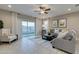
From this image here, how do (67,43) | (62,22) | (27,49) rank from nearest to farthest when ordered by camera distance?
(67,43) < (27,49) < (62,22)

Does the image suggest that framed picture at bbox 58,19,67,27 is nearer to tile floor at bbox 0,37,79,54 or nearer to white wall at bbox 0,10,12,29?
tile floor at bbox 0,37,79,54

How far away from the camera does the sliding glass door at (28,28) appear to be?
863 centimetres

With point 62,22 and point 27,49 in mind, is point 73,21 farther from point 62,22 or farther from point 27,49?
point 27,49

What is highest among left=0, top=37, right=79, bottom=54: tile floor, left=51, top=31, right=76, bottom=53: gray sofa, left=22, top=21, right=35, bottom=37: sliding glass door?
left=22, top=21, right=35, bottom=37: sliding glass door

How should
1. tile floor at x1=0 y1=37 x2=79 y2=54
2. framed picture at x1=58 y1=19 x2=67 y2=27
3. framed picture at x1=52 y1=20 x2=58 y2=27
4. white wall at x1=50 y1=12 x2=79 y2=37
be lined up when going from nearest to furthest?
tile floor at x1=0 y1=37 x2=79 y2=54 → white wall at x1=50 y1=12 x2=79 y2=37 → framed picture at x1=58 y1=19 x2=67 y2=27 → framed picture at x1=52 y1=20 x2=58 y2=27

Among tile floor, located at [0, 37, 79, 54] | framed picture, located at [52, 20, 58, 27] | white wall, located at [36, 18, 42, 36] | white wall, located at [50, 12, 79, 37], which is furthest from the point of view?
white wall, located at [36, 18, 42, 36]

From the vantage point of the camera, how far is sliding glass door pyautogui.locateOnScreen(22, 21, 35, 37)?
28.3 ft

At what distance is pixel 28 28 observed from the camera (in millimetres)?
9195

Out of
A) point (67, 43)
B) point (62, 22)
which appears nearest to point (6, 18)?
point (62, 22)

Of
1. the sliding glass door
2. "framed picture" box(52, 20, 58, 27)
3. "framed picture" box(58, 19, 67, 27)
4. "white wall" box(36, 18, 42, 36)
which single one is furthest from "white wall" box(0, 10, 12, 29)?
"framed picture" box(58, 19, 67, 27)

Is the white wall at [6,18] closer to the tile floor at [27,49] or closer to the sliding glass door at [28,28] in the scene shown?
the sliding glass door at [28,28]

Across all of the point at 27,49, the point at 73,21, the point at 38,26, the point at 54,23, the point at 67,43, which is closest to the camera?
the point at 67,43
